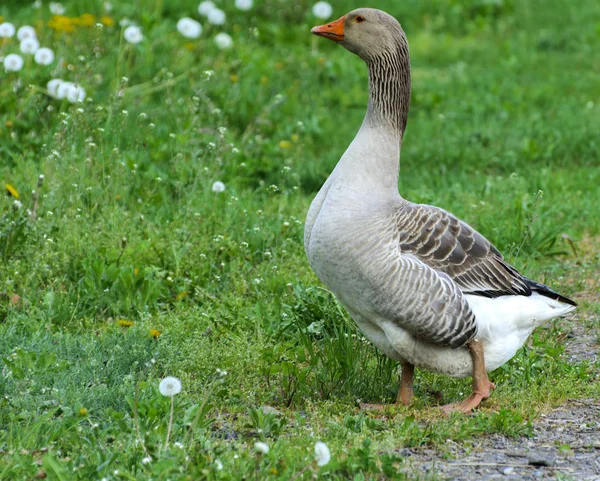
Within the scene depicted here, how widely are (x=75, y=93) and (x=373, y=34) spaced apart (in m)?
3.41

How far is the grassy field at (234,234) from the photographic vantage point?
4.46 m

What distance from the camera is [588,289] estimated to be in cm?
695

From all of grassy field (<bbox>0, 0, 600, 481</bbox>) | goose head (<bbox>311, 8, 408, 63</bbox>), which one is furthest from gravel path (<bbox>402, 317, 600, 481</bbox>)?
goose head (<bbox>311, 8, 408, 63</bbox>)

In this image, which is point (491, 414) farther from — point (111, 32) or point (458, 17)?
point (458, 17)

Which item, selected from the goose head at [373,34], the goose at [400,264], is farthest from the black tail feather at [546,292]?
the goose head at [373,34]

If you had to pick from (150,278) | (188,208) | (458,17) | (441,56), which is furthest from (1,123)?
(458,17)

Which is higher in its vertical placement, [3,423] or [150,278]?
[3,423]

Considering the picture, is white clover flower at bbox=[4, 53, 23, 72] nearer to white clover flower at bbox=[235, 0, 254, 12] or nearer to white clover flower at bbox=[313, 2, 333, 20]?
white clover flower at bbox=[235, 0, 254, 12]

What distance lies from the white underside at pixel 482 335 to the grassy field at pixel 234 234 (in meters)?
0.26

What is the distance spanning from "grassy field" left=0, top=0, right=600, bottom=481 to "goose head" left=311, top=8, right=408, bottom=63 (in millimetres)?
1485

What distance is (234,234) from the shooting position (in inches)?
277

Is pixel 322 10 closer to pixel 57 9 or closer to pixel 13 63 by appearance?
pixel 57 9

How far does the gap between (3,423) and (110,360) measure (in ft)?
2.59

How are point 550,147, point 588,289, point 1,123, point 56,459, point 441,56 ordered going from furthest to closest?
point 441,56 < point 550,147 < point 1,123 < point 588,289 < point 56,459
